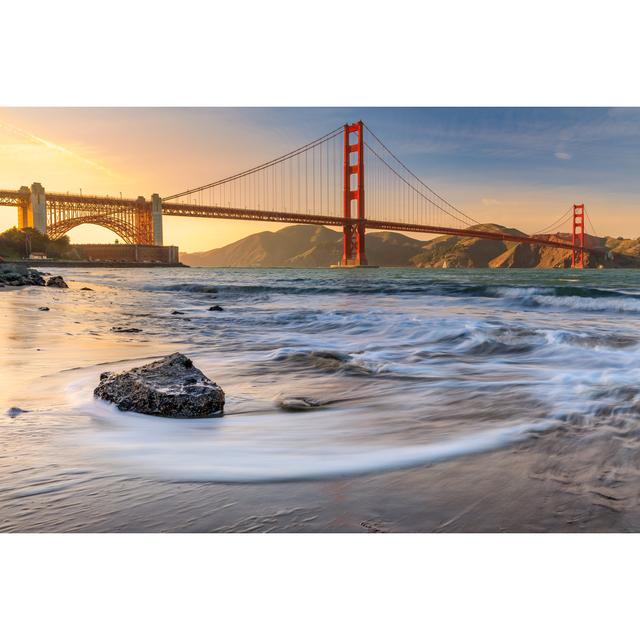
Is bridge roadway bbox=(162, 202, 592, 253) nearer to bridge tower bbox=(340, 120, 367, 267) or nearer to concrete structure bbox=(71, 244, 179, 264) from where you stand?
bridge tower bbox=(340, 120, 367, 267)

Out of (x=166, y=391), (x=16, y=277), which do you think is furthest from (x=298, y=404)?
(x=16, y=277)

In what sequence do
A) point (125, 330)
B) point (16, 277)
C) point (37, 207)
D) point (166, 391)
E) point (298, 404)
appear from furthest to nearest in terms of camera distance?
point (37, 207), point (16, 277), point (125, 330), point (298, 404), point (166, 391)

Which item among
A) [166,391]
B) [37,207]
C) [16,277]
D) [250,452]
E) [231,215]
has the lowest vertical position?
[250,452]

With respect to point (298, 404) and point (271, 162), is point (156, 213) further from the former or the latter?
point (298, 404)

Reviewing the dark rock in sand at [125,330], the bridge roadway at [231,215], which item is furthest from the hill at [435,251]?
the dark rock in sand at [125,330]

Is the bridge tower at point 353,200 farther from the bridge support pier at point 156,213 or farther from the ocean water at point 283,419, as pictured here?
the ocean water at point 283,419
